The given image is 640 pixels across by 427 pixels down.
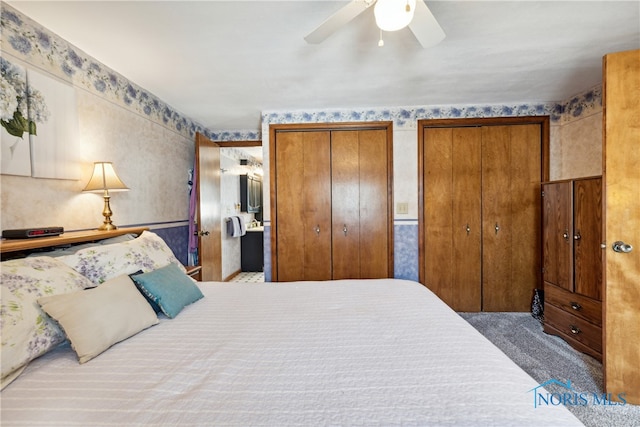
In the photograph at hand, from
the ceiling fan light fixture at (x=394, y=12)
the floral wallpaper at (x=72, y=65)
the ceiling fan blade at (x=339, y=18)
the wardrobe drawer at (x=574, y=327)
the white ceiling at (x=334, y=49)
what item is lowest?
the wardrobe drawer at (x=574, y=327)

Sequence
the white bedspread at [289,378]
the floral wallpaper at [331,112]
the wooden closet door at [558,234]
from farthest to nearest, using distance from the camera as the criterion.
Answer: the wooden closet door at [558,234]
the floral wallpaper at [331,112]
the white bedspread at [289,378]

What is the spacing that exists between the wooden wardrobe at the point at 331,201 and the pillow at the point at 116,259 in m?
1.59

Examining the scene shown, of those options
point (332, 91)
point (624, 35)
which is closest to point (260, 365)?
point (332, 91)

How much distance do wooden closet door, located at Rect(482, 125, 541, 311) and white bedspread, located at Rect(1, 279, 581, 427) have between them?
7.14 feet

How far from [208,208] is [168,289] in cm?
204

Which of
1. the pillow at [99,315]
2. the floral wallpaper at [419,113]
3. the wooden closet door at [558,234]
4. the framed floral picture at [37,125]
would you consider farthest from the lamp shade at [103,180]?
the wooden closet door at [558,234]

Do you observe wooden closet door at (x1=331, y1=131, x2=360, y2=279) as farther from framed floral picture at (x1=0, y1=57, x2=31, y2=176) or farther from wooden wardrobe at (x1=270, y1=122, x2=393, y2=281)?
framed floral picture at (x1=0, y1=57, x2=31, y2=176)

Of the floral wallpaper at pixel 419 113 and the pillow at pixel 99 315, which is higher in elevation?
the floral wallpaper at pixel 419 113

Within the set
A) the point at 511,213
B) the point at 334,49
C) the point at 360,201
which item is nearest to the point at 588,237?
the point at 511,213

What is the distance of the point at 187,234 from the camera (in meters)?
3.20

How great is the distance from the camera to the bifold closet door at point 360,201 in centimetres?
308

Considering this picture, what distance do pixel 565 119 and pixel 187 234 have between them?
14.6ft

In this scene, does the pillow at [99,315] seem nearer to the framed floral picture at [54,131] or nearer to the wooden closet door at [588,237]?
the framed floral picture at [54,131]

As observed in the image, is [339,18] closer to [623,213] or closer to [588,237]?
[623,213]
